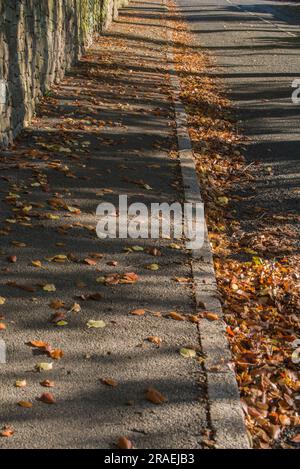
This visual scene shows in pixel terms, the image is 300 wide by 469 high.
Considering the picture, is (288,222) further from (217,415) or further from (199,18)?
(199,18)

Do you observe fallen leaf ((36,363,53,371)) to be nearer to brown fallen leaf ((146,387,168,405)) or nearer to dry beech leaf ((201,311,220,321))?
brown fallen leaf ((146,387,168,405))

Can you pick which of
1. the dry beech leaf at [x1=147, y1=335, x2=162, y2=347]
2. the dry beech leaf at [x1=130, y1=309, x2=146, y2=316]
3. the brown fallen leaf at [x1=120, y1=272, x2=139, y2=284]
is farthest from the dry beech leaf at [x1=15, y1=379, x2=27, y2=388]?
the brown fallen leaf at [x1=120, y1=272, x2=139, y2=284]

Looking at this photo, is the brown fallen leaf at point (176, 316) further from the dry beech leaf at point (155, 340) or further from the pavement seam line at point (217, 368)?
the dry beech leaf at point (155, 340)

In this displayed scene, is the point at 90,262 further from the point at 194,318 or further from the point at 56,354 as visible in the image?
the point at 56,354

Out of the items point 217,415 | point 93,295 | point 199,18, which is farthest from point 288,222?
point 199,18

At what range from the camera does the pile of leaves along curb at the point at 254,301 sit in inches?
178

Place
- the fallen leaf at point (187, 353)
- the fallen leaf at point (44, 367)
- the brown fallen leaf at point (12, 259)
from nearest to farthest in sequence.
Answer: the fallen leaf at point (44, 367), the fallen leaf at point (187, 353), the brown fallen leaf at point (12, 259)

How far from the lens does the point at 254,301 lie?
6.09m

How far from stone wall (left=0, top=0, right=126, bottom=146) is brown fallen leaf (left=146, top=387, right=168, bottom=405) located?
5511mm

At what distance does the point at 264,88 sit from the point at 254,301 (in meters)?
11.3

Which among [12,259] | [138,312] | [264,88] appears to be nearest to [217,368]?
[138,312]

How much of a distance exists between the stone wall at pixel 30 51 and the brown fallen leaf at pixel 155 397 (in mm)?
5511

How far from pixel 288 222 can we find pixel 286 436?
4.07 meters

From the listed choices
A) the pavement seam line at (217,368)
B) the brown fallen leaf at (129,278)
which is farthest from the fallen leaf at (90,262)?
the pavement seam line at (217,368)
